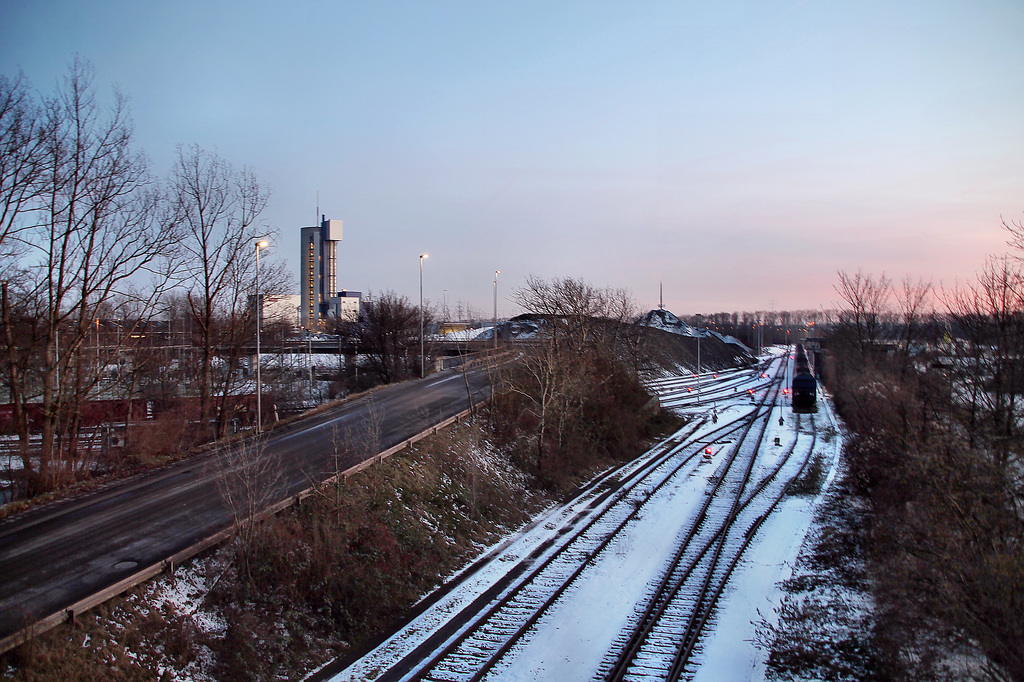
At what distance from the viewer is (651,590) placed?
12.9 m

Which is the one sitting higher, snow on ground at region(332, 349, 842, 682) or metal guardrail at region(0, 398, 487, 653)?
metal guardrail at region(0, 398, 487, 653)

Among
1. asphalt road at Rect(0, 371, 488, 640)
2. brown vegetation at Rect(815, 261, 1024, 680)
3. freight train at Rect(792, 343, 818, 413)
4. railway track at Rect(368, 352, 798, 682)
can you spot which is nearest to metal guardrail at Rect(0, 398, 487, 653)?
asphalt road at Rect(0, 371, 488, 640)

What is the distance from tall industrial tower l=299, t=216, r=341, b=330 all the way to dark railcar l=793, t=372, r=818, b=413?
9576 cm

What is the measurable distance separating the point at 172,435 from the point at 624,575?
671 inches

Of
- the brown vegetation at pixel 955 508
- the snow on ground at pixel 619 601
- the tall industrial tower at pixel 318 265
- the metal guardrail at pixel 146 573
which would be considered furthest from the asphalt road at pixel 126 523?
the tall industrial tower at pixel 318 265

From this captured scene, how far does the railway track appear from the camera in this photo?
9891 millimetres

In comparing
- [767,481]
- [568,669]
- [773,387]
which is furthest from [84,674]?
[773,387]

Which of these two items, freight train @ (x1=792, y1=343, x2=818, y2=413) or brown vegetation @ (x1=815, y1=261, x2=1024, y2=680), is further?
freight train @ (x1=792, y1=343, x2=818, y2=413)

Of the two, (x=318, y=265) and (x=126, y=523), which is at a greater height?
(x=318, y=265)

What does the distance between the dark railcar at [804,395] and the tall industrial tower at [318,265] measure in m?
95.8

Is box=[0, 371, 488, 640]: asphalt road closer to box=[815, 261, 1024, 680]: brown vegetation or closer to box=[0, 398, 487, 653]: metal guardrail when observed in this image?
box=[0, 398, 487, 653]: metal guardrail

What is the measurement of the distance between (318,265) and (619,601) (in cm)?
11945

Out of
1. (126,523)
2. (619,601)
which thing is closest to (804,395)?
(619,601)

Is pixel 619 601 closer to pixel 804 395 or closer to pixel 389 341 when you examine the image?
pixel 389 341
